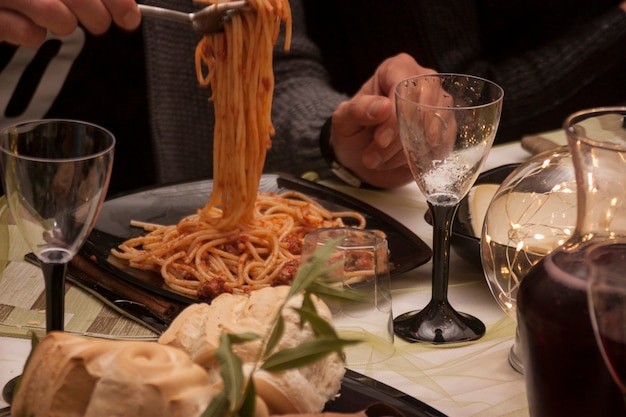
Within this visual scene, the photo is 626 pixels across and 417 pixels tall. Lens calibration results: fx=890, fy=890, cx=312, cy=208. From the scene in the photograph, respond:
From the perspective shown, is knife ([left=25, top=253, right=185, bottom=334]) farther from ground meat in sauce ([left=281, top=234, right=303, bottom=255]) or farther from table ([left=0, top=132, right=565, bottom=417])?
ground meat in sauce ([left=281, top=234, right=303, bottom=255])

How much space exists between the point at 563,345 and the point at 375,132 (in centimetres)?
89

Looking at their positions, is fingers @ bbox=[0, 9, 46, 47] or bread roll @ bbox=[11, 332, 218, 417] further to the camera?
fingers @ bbox=[0, 9, 46, 47]

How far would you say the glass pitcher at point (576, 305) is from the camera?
621mm

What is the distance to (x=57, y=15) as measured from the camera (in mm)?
1214

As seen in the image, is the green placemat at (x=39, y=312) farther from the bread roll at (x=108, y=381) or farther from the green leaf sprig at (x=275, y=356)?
the green leaf sprig at (x=275, y=356)

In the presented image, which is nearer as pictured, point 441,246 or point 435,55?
point 441,246

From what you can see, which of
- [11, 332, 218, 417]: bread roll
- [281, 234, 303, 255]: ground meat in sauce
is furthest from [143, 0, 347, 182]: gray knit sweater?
[11, 332, 218, 417]: bread roll

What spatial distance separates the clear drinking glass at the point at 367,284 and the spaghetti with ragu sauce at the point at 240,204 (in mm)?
310

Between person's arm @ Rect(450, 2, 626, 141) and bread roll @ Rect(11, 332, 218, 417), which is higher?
bread roll @ Rect(11, 332, 218, 417)

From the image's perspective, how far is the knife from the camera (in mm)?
1053

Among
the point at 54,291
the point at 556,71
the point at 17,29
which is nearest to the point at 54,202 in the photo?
the point at 54,291

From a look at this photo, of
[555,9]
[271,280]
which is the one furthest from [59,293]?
[555,9]

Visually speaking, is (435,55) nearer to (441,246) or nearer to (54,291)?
(441,246)

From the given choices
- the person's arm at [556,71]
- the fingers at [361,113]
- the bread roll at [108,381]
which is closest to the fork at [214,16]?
the fingers at [361,113]
